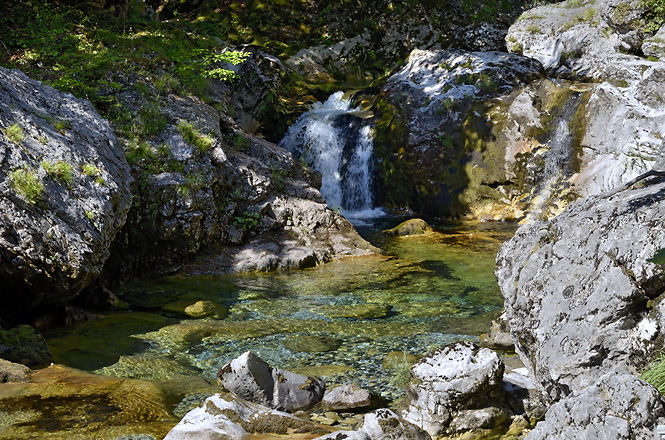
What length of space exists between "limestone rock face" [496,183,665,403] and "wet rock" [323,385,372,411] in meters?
1.40

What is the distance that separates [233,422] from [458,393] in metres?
1.70

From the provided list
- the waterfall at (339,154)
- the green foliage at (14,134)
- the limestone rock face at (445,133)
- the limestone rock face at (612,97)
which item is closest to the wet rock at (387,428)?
the green foliage at (14,134)

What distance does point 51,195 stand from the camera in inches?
272

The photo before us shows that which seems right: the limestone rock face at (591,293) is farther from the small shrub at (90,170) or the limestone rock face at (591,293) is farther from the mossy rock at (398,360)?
the small shrub at (90,170)

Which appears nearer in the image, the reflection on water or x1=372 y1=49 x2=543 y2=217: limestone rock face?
the reflection on water

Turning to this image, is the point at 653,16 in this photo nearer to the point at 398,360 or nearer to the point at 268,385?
the point at 398,360

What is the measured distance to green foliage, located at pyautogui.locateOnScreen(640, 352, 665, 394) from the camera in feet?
10.9

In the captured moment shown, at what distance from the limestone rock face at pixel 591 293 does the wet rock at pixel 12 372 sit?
14.1 feet

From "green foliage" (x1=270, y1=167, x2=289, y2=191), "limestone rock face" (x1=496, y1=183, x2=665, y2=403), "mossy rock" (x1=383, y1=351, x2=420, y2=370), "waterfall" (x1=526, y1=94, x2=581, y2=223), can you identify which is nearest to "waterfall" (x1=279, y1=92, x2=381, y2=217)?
"green foliage" (x1=270, y1=167, x2=289, y2=191)

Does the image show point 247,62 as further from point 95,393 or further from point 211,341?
point 95,393

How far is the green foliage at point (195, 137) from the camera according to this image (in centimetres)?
1063

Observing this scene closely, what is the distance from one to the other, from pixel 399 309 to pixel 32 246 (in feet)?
15.1

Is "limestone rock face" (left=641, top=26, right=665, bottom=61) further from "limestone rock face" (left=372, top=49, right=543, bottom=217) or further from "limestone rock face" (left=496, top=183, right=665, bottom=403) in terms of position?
"limestone rock face" (left=496, top=183, right=665, bottom=403)

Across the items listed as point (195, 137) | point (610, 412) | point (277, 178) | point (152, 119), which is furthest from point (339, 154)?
point (610, 412)
